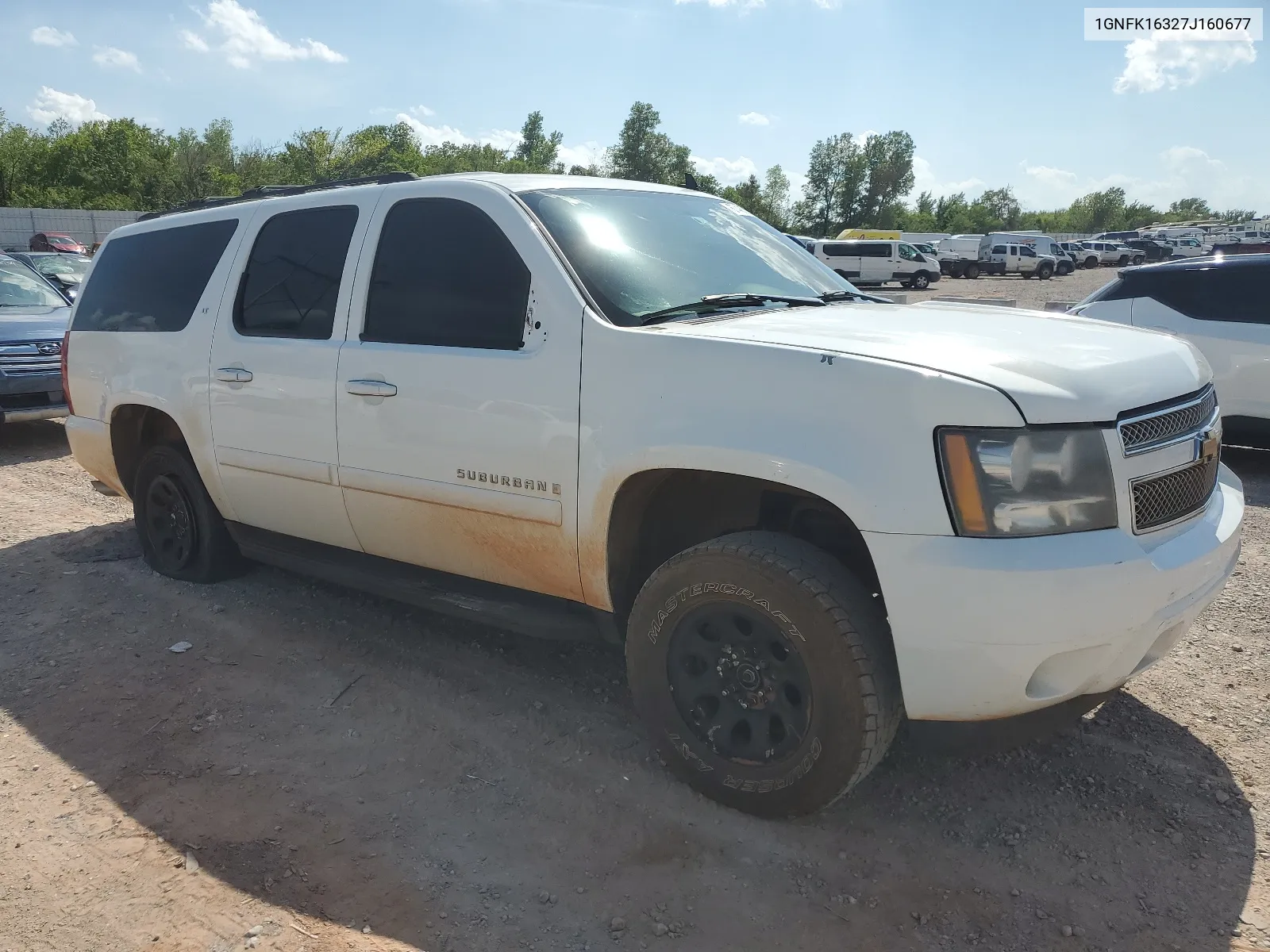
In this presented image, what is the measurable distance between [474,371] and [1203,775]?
9.10 feet

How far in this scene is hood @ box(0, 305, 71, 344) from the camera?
353 inches

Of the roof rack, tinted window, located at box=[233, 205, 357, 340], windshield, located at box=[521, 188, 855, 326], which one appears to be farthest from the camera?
the roof rack

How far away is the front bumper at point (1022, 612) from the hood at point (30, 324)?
8.83m

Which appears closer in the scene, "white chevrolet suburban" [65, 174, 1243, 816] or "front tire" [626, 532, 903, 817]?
"white chevrolet suburban" [65, 174, 1243, 816]

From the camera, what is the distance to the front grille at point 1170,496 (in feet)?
8.30

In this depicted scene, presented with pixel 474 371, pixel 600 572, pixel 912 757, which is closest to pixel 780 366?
pixel 600 572

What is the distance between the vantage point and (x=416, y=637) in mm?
4359

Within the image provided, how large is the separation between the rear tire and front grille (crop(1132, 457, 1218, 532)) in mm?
4193

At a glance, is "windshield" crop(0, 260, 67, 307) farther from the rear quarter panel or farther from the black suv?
the black suv

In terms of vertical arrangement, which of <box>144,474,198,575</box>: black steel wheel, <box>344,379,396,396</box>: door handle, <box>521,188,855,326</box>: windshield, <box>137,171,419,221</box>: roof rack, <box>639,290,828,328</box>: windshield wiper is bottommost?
<box>144,474,198,575</box>: black steel wheel

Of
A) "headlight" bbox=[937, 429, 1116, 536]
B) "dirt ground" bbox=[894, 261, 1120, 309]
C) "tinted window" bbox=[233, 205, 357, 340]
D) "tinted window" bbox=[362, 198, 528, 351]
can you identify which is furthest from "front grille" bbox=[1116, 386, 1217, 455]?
"dirt ground" bbox=[894, 261, 1120, 309]

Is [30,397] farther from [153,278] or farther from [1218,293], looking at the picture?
[1218,293]

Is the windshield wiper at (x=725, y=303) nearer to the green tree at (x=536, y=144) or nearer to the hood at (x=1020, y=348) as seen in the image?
the hood at (x=1020, y=348)

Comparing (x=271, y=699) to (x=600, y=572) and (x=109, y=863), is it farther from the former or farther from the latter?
(x=600, y=572)
